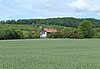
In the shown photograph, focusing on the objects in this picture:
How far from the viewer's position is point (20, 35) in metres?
99.8

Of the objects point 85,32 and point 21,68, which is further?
point 85,32

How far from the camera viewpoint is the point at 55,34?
10812 centimetres

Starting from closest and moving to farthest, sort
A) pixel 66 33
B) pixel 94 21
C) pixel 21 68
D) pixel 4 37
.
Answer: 1. pixel 21 68
2. pixel 4 37
3. pixel 66 33
4. pixel 94 21

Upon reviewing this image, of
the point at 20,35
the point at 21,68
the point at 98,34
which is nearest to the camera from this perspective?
the point at 21,68

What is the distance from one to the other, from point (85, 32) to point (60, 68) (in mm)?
95997

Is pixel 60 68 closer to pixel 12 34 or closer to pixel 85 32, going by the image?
pixel 12 34

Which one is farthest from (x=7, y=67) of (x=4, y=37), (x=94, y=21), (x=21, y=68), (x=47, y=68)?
(x=94, y=21)

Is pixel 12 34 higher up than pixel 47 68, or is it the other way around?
pixel 47 68

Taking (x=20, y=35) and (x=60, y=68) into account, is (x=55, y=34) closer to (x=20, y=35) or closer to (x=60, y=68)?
(x=20, y=35)

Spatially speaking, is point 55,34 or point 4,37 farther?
point 55,34

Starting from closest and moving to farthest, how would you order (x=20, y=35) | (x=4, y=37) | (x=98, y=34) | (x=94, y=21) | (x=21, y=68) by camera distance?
(x=21, y=68), (x=4, y=37), (x=20, y=35), (x=98, y=34), (x=94, y=21)

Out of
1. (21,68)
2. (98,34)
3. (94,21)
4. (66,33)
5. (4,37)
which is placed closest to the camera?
(21,68)

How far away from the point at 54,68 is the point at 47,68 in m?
0.38

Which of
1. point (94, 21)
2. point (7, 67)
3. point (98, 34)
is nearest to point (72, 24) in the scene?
point (94, 21)
